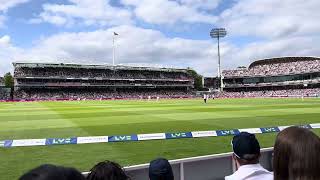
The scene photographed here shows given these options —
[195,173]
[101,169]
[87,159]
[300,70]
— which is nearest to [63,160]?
[87,159]

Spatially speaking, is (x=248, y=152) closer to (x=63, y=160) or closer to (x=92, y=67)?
(x=63, y=160)

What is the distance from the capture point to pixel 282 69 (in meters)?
137

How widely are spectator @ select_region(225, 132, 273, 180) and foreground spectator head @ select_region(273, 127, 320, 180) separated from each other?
37.5 inches

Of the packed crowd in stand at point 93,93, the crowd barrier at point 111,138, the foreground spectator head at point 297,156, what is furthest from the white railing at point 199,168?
the packed crowd in stand at point 93,93

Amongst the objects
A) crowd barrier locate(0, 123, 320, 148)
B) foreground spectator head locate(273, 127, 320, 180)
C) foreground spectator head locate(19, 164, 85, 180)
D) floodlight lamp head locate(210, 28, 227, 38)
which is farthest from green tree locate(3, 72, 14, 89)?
foreground spectator head locate(19, 164, 85, 180)

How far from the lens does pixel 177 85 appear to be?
155 m

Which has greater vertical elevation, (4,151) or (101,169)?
(101,169)

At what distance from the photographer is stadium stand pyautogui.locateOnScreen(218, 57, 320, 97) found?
12091 cm

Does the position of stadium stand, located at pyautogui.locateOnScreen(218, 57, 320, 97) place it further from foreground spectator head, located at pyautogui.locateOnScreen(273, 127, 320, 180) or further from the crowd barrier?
foreground spectator head, located at pyautogui.locateOnScreen(273, 127, 320, 180)

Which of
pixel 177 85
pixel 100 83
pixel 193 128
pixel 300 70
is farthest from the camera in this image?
pixel 177 85

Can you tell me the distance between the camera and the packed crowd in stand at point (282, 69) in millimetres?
124731

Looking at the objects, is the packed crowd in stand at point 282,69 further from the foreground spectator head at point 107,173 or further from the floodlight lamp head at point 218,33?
the foreground spectator head at point 107,173

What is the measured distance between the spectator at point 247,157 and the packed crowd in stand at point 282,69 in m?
122

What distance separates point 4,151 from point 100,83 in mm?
126324
